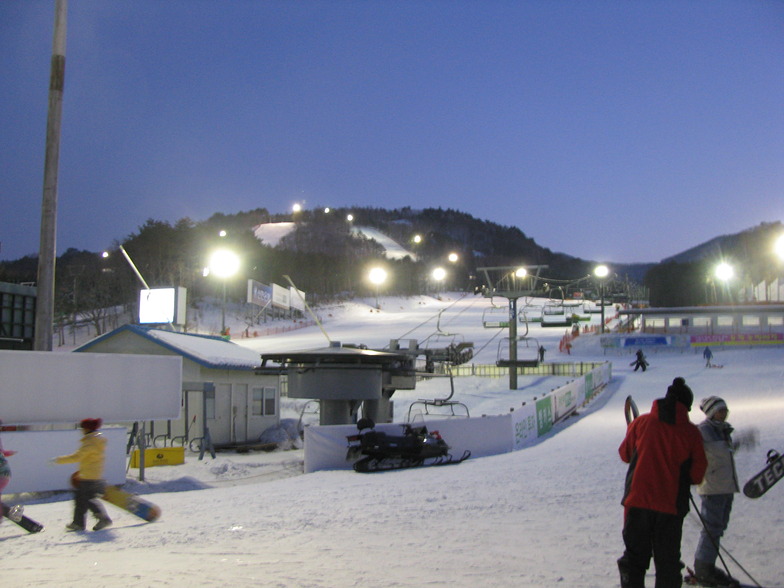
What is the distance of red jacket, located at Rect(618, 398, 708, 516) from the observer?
462 cm

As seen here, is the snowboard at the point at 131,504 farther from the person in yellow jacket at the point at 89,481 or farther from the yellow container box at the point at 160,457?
the yellow container box at the point at 160,457

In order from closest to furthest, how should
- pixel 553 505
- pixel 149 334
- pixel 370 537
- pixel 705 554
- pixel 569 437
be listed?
pixel 705 554, pixel 370 537, pixel 553 505, pixel 569 437, pixel 149 334

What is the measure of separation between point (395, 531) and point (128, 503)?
10.4 feet

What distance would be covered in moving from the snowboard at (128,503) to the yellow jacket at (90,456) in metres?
0.16

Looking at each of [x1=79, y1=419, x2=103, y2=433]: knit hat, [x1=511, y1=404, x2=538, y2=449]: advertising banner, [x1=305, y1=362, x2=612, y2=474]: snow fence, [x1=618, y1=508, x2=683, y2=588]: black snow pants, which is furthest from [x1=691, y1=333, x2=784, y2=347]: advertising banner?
[x1=618, y1=508, x2=683, y2=588]: black snow pants

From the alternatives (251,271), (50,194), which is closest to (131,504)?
(50,194)

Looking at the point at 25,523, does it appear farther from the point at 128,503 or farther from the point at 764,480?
the point at 764,480

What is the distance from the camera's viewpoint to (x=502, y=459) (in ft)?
48.5

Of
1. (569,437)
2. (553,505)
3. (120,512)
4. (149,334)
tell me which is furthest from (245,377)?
(553,505)

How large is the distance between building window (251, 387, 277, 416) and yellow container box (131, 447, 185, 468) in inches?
311

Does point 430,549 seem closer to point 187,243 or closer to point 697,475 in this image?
point 697,475

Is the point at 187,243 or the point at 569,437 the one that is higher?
the point at 187,243

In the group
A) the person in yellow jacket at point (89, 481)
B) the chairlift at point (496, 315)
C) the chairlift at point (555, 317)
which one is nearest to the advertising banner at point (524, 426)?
the person in yellow jacket at point (89, 481)

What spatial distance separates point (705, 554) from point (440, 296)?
11288 centimetres
